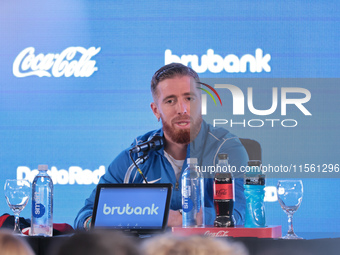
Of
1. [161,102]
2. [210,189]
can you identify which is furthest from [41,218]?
[161,102]

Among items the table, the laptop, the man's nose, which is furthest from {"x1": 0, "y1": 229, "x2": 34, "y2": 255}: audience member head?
the man's nose

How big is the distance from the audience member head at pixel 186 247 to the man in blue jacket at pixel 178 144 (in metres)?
1.49

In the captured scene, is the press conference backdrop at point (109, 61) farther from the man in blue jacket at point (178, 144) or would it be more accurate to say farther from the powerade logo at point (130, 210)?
the powerade logo at point (130, 210)

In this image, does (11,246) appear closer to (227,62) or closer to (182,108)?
(182,108)

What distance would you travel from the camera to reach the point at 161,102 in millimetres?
3303

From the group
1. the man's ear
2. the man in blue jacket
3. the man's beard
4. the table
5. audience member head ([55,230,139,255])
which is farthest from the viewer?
the man's ear

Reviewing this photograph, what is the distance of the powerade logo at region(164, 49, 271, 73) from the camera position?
3.50 metres

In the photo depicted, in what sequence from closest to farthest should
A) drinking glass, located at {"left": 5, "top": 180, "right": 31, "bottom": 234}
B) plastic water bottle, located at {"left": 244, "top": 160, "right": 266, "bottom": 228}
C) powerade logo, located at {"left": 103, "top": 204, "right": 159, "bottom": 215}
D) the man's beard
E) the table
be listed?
the table, plastic water bottle, located at {"left": 244, "top": 160, "right": 266, "bottom": 228}, powerade logo, located at {"left": 103, "top": 204, "right": 159, "bottom": 215}, drinking glass, located at {"left": 5, "top": 180, "right": 31, "bottom": 234}, the man's beard

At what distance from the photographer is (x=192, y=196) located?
202cm

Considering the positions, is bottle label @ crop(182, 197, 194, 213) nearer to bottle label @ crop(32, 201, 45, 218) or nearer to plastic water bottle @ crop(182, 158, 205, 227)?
plastic water bottle @ crop(182, 158, 205, 227)

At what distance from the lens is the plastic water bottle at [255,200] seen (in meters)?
1.88

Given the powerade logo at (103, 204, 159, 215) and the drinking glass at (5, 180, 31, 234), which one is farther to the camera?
the drinking glass at (5, 180, 31, 234)

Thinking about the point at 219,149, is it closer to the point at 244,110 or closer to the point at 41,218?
the point at 244,110

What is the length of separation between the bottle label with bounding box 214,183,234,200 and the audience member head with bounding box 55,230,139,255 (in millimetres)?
1086
